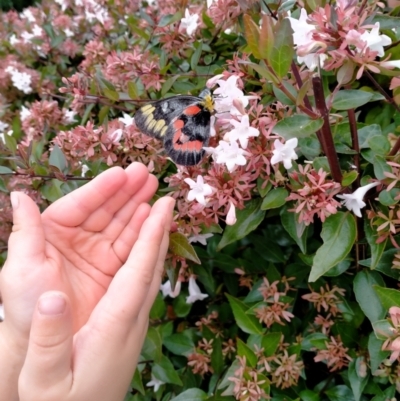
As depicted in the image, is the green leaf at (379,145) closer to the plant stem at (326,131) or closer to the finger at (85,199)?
the plant stem at (326,131)

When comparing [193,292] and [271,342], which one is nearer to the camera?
[271,342]

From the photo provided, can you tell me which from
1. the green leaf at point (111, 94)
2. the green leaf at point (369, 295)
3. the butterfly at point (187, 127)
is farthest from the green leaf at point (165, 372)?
the green leaf at point (111, 94)

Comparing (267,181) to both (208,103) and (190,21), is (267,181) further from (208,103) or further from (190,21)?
(190,21)

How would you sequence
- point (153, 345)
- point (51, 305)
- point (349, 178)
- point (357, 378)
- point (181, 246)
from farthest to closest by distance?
1. point (153, 345)
2. point (357, 378)
3. point (181, 246)
4. point (349, 178)
5. point (51, 305)

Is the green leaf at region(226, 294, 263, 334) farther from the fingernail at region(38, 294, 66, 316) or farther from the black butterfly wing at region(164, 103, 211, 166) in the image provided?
the fingernail at region(38, 294, 66, 316)

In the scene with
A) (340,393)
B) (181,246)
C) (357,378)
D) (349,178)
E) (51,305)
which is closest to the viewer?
(51,305)

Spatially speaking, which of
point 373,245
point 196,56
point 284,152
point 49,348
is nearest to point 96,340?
point 49,348

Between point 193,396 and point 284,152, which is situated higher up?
point 284,152
